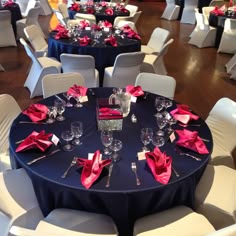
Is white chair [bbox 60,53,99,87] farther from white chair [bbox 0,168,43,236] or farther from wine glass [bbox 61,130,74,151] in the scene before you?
white chair [bbox 0,168,43,236]

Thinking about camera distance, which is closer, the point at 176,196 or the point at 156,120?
the point at 176,196

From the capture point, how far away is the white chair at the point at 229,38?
6.71 metres

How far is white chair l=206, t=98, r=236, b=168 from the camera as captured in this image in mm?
2563

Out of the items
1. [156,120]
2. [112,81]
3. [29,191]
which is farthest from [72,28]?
[29,191]

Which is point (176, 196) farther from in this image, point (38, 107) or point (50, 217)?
point (38, 107)

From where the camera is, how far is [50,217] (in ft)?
5.93

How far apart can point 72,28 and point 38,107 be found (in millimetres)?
2735

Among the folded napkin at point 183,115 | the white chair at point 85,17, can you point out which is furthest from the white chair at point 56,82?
the white chair at point 85,17

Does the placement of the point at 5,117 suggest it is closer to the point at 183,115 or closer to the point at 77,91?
the point at 77,91

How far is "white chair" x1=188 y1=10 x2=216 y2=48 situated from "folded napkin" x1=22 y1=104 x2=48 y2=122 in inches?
220

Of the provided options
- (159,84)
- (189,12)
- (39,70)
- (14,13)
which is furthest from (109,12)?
(189,12)

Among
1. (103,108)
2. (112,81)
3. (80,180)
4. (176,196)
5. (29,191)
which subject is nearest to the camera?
(80,180)

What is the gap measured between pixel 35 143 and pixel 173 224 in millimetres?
941

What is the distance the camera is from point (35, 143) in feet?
6.41
